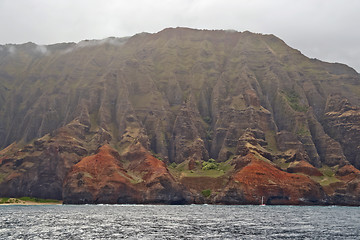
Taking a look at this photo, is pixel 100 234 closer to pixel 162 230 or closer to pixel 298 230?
pixel 162 230

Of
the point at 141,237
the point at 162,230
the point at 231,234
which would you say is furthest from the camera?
the point at 162,230

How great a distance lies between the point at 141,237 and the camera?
3467 inches

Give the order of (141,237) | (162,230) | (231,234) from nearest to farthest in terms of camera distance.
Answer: (141,237) → (231,234) → (162,230)

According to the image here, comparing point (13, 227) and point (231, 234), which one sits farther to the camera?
point (13, 227)

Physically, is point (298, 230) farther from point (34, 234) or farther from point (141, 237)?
point (34, 234)

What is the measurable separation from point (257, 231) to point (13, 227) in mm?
62653

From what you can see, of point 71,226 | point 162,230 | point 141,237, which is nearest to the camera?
point 141,237

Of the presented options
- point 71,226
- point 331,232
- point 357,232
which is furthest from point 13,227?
point 357,232

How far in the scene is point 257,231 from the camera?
10088 centimetres

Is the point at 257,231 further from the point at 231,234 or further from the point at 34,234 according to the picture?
the point at 34,234

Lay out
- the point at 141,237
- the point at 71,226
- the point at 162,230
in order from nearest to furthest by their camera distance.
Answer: the point at 141,237
the point at 162,230
the point at 71,226

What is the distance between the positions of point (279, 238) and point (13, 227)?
67319 mm

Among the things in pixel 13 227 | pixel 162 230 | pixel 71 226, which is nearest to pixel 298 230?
pixel 162 230

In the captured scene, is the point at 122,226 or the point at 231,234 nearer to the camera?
the point at 231,234
